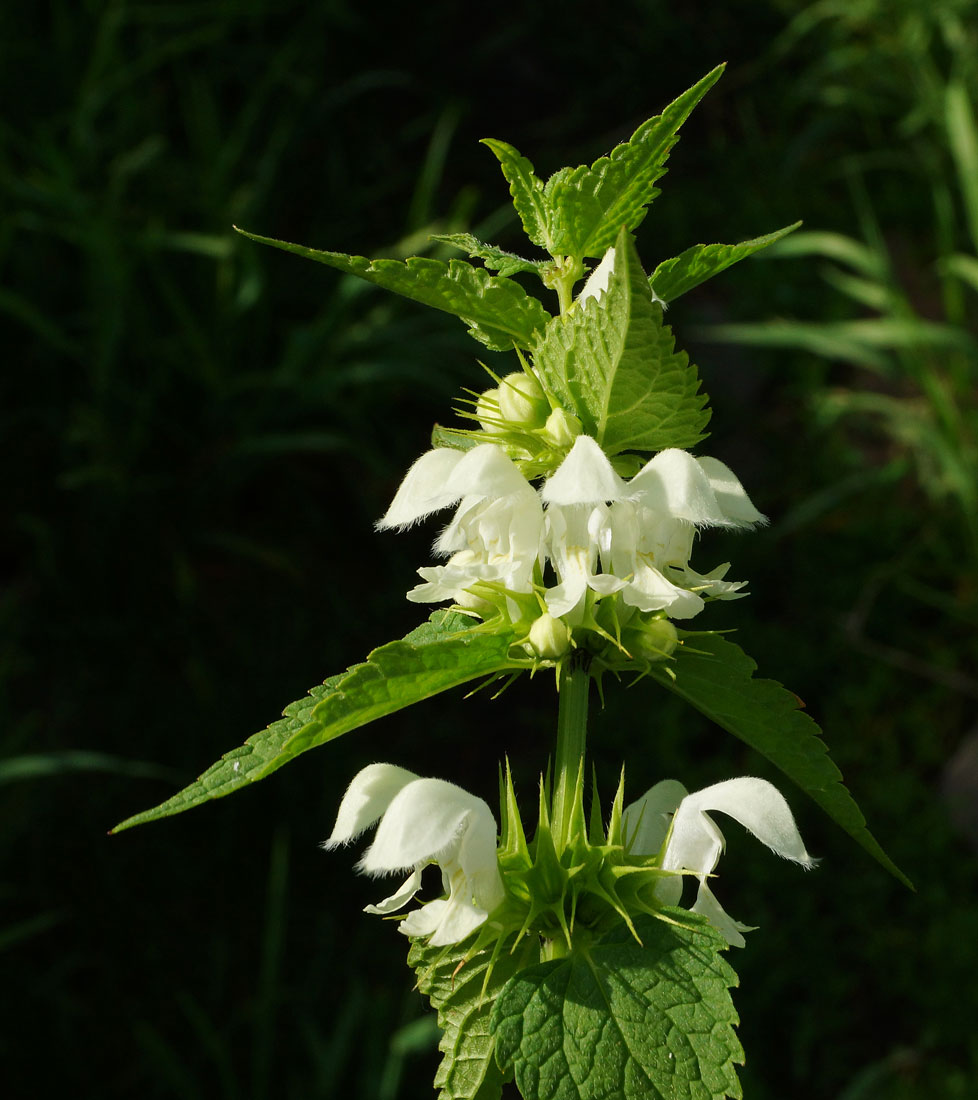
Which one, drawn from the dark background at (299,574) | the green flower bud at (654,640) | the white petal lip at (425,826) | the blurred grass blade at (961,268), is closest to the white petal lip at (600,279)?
the green flower bud at (654,640)

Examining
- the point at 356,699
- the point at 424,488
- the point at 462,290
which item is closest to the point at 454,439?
the point at 424,488

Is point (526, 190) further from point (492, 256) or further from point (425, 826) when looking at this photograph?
point (425, 826)

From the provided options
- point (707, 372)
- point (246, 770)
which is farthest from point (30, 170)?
point (246, 770)

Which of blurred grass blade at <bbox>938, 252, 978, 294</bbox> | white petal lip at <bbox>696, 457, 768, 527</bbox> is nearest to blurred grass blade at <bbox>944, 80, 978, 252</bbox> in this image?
blurred grass blade at <bbox>938, 252, 978, 294</bbox>

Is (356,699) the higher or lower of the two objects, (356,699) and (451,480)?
the lower

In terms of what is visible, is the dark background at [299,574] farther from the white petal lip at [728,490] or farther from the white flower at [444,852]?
the white petal lip at [728,490]

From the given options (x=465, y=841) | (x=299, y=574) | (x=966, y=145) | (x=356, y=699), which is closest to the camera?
(x=356, y=699)
